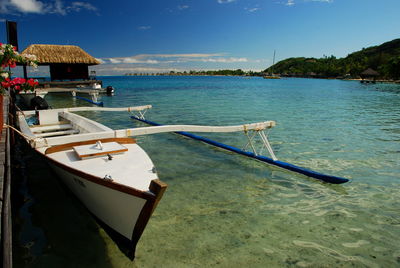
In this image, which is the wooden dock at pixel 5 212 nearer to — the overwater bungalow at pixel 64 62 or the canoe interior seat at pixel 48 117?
the canoe interior seat at pixel 48 117

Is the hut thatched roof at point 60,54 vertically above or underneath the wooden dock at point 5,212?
above

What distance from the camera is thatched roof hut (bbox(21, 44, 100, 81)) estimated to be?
109 feet

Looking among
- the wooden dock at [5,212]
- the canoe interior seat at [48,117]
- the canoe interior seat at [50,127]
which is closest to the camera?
the wooden dock at [5,212]

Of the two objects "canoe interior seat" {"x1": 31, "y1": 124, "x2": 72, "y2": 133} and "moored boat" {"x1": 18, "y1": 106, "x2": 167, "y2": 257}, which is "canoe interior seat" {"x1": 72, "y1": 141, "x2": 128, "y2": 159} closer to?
"moored boat" {"x1": 18, "y1": 106, "x2": 167, "y2": 257}

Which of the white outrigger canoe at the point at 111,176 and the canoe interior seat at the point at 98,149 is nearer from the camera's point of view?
the white outrigger canoe at the point at 111,176

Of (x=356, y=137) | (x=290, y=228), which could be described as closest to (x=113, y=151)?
(x=290, y=228)

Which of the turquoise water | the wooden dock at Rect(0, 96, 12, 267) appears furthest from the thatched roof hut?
the wooden dock at Rect(0, 96, 12, 267)

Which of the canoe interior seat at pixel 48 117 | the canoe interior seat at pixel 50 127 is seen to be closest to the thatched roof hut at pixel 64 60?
the canoe interior seat at pixel 48 117

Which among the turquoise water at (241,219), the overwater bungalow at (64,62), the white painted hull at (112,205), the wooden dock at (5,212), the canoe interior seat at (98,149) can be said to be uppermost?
the overwater bungalow at (64,62)

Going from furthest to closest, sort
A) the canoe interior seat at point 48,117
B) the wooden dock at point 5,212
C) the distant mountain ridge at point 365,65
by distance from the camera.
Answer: the distant mountain ridge at point 365,65 → the canoe interior seat at point 48,117 → the wooden dock at point 5,212

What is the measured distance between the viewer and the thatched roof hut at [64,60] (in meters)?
33.1

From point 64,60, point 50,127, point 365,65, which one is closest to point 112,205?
point 50,127

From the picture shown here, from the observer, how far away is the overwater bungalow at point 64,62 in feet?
108

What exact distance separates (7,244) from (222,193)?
14.1 ft
